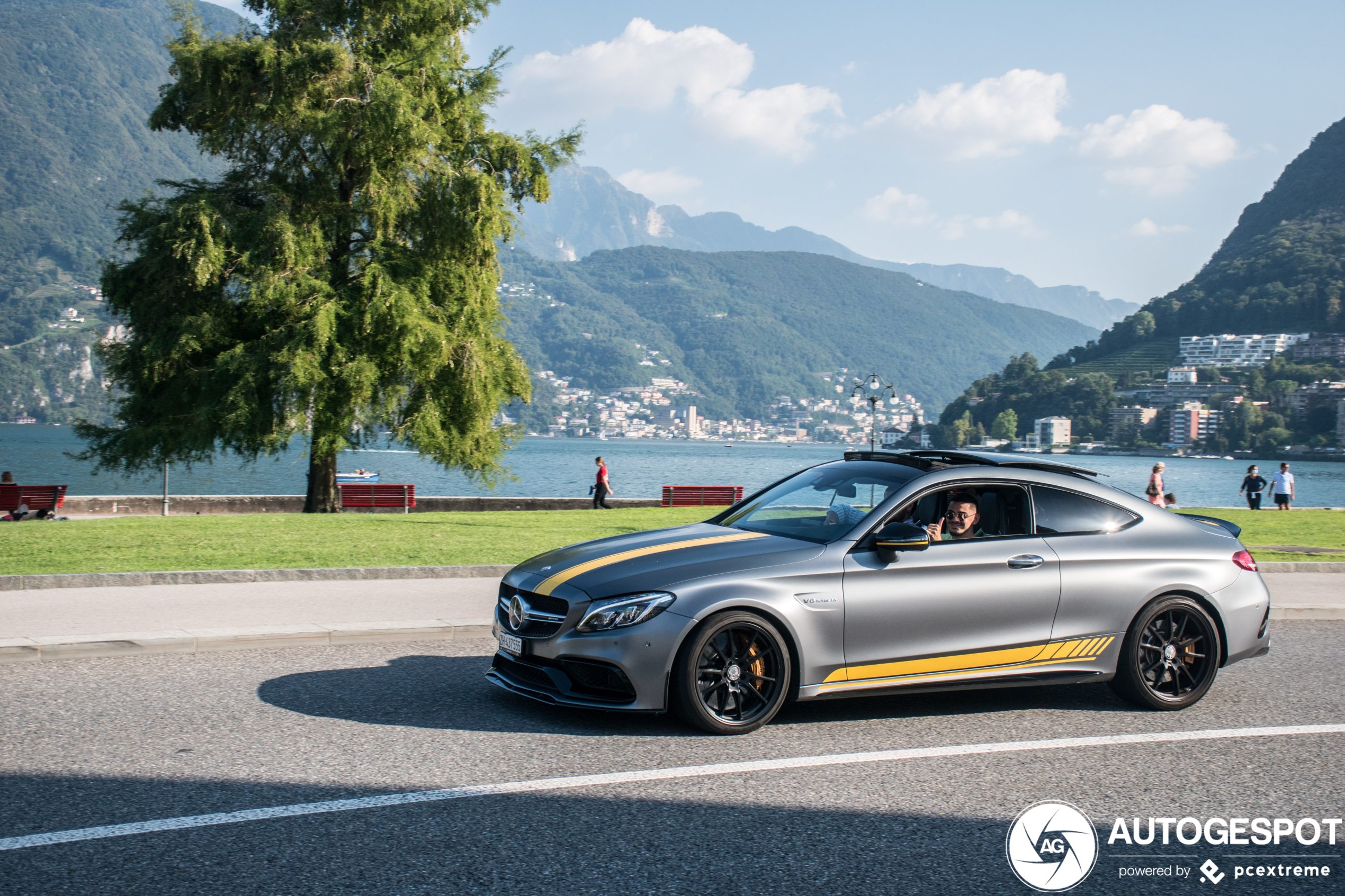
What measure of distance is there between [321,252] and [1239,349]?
179 metres

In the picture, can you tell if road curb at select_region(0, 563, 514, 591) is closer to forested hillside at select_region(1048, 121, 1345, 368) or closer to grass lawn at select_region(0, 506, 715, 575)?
grass lawn at select_region(0, 506, 715, 575)

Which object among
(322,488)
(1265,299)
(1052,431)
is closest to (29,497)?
(322,488)

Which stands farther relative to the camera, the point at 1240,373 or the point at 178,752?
the point at 1240,373

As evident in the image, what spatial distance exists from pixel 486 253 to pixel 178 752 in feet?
69.0

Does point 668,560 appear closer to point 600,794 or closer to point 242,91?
point 600,794

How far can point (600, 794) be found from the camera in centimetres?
462

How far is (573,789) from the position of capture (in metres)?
4.68

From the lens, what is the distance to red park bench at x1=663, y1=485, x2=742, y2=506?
2995 centimetres

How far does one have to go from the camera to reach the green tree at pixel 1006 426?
143 m

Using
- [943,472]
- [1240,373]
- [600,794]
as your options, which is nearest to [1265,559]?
[943,472]

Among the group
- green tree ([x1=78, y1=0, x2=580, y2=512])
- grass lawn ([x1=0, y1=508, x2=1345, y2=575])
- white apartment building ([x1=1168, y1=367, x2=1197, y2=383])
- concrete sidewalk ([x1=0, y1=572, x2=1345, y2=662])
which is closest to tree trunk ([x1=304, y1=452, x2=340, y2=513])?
green tree ([x1=78, y1=0, x2=580, y2=512])

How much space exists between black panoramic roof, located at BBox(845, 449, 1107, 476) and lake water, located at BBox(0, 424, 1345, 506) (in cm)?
1990

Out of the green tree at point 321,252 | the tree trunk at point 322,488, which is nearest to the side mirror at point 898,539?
the green tree at point 321,252

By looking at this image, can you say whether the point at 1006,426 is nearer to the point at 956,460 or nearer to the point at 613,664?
the point at 956,460
